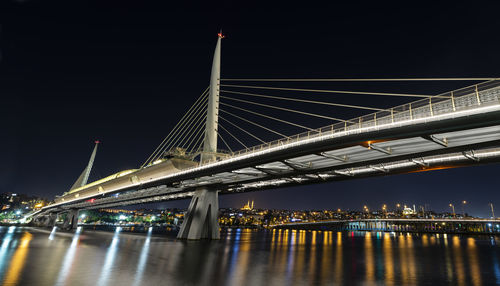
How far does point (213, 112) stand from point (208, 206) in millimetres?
14791

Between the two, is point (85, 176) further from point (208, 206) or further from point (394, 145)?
point (394, 145)

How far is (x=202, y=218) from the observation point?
43.0 m

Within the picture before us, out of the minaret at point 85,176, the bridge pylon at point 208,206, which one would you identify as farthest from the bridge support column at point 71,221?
the bridge pylon at point 208,206

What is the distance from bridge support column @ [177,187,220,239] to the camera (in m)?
42.6

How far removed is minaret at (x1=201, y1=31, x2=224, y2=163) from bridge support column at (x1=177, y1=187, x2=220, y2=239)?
8424 millimetres

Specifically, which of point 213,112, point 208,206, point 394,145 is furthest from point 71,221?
point 394,145

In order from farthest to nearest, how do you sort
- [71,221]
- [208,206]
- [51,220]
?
[51,220]
[71,221]
[208,206]

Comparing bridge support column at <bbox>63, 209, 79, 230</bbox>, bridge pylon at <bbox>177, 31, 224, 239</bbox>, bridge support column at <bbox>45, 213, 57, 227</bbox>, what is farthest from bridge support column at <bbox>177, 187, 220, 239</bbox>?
bridge support column at <bbox>45, 213, 57, 227</bbox>

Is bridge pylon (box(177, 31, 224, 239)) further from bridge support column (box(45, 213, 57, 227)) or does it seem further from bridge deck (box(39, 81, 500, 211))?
bridge support column (box(45, 213, 57, 227))

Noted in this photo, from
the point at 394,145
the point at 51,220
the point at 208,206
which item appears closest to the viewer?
the point at 394,145

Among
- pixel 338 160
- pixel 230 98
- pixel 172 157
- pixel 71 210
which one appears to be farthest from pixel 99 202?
pixel 338 160

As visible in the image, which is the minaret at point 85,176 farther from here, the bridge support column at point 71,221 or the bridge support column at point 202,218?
the bridge support column at point 202,218

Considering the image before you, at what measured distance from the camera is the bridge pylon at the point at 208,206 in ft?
138

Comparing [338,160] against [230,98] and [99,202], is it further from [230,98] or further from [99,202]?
[99,202]
